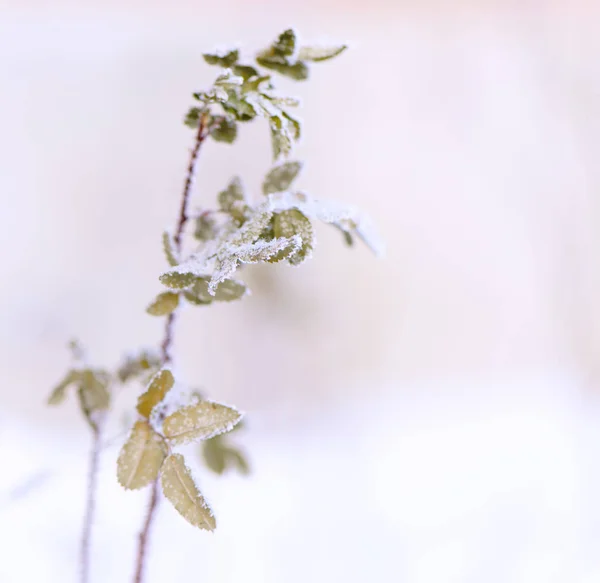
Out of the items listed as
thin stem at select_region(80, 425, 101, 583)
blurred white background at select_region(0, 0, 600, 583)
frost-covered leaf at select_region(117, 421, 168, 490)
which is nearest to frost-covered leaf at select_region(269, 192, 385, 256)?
frost-covered leaf at select_region(117, 421, 168, 490)

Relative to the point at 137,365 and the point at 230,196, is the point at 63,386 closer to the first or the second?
the point at 137,365

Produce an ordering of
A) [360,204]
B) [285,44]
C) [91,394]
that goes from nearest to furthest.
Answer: [285,44], [91,394], [360,204]

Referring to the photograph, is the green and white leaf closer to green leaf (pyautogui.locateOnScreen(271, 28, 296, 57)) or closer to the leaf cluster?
the leaf cluster

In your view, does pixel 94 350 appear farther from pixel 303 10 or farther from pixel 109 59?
pixel 303 10

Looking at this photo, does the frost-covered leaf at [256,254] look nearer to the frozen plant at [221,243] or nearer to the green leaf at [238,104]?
the frozen plant at [221,243]

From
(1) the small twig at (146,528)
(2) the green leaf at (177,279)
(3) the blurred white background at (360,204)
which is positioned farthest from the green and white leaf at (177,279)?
(3) the blurred white background at (360,204)

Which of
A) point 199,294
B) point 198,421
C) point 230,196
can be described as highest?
point 230,196

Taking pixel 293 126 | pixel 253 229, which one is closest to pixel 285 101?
pixel 293 126

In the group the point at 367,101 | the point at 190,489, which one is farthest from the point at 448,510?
the point at 367,101
